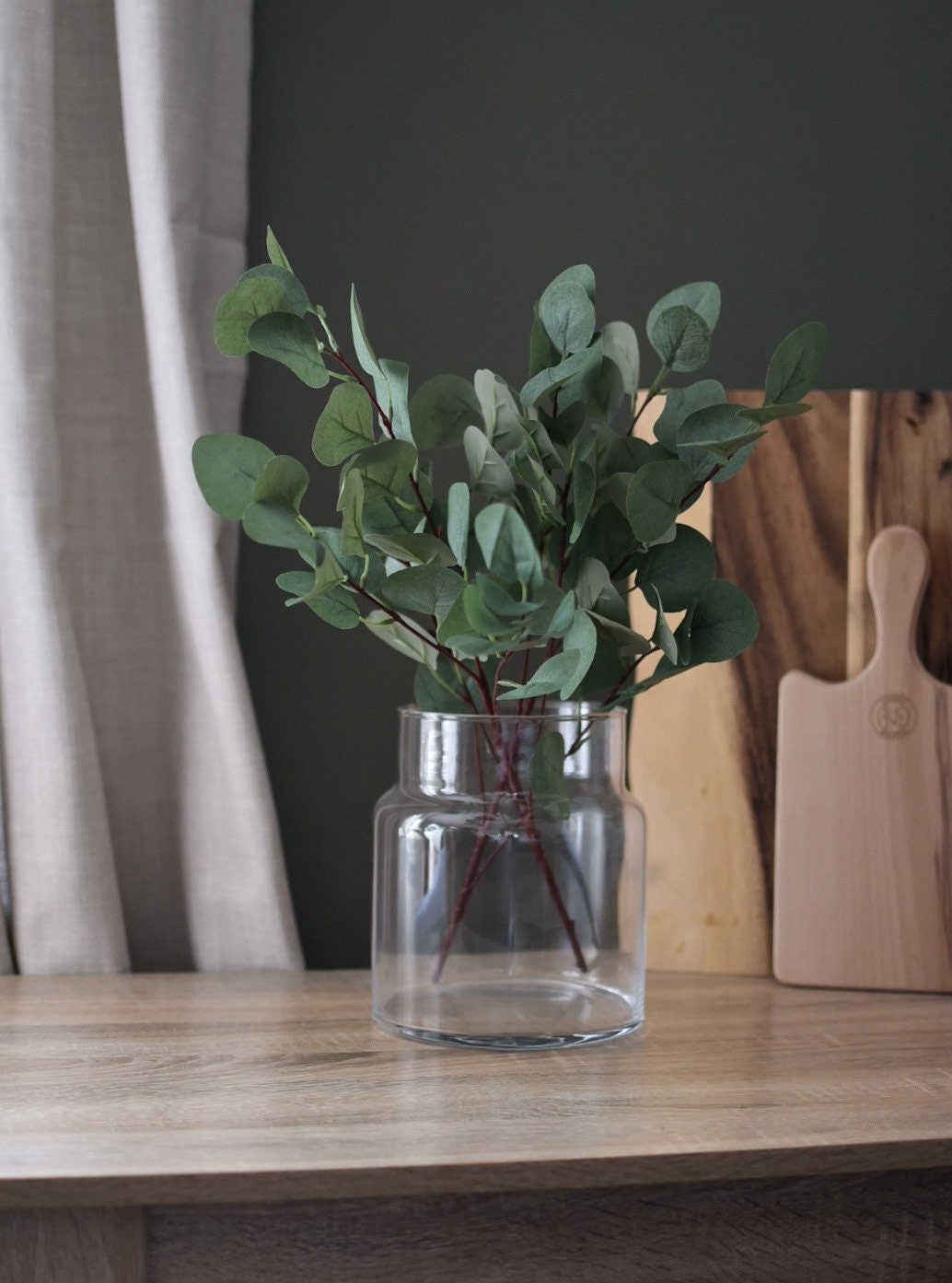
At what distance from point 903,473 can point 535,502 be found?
0.36 m

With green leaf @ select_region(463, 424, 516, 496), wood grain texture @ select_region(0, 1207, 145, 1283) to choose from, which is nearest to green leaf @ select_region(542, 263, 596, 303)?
green leaf @ select_region(463, 424, 516, 496)

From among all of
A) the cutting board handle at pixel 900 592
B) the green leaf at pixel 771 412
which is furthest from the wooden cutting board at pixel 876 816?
the green leaf at pixel 771 412

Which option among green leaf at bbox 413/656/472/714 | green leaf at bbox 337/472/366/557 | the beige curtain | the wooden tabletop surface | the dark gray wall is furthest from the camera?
the dark gray wall

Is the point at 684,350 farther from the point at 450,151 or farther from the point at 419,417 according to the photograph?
the point at 450,151

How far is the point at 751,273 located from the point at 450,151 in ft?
1.01

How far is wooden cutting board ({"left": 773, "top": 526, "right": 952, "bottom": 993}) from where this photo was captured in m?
0.97

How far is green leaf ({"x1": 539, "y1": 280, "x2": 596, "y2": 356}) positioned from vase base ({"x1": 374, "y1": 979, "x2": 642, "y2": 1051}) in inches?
A: 16.4

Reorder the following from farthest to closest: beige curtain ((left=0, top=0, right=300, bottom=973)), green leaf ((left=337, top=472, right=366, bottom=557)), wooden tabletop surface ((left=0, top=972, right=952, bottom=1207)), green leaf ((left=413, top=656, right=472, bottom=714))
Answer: beige curtain ((left=0, top=0, right=300, bottom=973))
green leaf ((left=413, top=656, right=472, bottom=714))
green leaf ((left=337, top=472, right=366, bottom=557))
wooden tabletop surface ((left=0, top=972, right=952, bottom=1207))

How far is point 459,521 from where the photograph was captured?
2.45ft

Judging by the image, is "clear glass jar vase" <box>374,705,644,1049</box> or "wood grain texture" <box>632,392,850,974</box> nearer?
"clear glass jar vase" <box>374,705,644,1049</box>

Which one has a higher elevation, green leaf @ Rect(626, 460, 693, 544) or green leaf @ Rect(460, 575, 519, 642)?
green leaf @ Rect(626, 460, 693, 544)

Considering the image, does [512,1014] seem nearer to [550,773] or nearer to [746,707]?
[550,773]

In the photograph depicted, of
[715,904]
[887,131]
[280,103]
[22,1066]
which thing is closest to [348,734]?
[715,904]

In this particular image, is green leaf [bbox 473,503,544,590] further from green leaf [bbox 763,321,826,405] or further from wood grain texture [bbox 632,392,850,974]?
wood grain texture [bbox 632,392,850,974]
